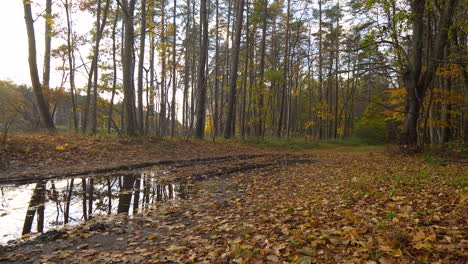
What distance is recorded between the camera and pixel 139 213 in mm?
4801

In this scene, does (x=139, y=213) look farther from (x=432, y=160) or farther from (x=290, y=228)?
(x=432, y=160)

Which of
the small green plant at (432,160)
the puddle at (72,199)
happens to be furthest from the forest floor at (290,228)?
the small green plant at (432,160)

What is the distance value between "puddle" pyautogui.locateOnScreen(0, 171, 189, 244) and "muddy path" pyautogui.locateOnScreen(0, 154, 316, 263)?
24mm

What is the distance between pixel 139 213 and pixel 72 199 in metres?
1.70

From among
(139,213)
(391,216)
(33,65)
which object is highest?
(33,65)

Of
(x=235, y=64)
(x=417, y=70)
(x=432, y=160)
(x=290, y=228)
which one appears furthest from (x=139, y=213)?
(x=235, y=64)

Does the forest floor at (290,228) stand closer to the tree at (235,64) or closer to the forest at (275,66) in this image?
the forest at (275,66)

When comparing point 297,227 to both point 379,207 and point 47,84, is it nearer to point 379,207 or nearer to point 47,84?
point 379,207

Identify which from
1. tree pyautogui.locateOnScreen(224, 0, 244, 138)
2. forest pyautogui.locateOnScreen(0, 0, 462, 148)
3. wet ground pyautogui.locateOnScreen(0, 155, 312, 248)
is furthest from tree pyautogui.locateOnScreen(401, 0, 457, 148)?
tree pyautogui.locateOnScreen(224, 0, 244, 138)

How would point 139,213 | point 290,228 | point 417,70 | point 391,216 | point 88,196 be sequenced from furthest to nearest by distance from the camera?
point 417,70 → point 88,196 → point 139,213 → point 290,228 → point 391,216

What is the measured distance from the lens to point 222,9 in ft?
67.7

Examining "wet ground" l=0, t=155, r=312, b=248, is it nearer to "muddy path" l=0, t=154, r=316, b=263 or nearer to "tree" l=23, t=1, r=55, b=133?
"muddy path" l=0, t=154, r=316, b=263

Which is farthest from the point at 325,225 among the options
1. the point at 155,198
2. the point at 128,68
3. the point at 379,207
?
the point at 128,68

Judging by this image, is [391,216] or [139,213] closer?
[391,216]
